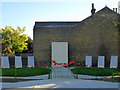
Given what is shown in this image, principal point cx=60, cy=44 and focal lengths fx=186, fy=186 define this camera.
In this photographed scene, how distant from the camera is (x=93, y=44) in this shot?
54.0ft

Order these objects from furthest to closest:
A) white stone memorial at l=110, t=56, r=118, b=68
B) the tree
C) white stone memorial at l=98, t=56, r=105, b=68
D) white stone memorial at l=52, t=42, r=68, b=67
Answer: the tree, white stone memorial at l=52, t=42, r=68, b=67, white stone memorial at l=98, t=56, r=105, b=68, white stone memorial at l=110, t=56, r=118, b=68

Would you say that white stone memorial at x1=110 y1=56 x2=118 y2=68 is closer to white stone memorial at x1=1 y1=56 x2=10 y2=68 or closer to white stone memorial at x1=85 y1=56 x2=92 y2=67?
white stone memorial at x1=85 y1=56 x2=92 y2=67

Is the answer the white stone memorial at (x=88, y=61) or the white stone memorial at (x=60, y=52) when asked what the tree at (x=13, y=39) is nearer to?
the white stone memorial at (x=60, y=52)

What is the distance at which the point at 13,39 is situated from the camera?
27562mm

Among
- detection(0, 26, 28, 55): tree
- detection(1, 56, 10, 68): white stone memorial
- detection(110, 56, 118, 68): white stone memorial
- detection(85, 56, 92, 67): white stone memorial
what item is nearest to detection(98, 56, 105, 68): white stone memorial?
detection(110, 56, 118, 68): white stone memorial

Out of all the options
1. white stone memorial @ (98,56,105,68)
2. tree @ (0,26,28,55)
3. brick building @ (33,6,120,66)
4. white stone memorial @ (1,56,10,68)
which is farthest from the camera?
tree @ (0,26,28,55)

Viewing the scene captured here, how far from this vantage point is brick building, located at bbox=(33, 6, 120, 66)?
16.3 m

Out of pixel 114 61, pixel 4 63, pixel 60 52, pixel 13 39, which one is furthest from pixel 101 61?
pixel 13 39

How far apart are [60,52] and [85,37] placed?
264cm

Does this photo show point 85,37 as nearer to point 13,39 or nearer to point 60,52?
point 60,52

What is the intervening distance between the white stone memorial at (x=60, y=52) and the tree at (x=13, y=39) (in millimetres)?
11658

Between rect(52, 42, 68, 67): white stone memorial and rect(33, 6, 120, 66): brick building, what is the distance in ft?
0.93

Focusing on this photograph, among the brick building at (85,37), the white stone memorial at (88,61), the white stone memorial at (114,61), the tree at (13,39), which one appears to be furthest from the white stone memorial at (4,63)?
the tree at (13,39)

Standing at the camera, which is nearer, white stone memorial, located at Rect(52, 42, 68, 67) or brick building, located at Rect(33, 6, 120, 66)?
brick building, located at Rect(33, 6, 120, 66)
